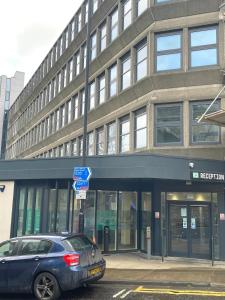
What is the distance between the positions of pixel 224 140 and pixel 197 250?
4573mm

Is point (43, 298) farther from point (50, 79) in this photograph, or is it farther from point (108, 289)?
point (50, 79)

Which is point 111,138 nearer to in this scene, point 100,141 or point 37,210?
point 100,141

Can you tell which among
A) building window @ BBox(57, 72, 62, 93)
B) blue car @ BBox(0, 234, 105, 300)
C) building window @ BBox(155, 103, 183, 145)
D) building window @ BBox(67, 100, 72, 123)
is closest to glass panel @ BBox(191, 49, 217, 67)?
building window @ BBox(155, 103, 183, 145)

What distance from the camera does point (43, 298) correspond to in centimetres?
970

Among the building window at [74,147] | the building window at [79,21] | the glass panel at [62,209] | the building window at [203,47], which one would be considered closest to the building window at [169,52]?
the building window at [203,47]

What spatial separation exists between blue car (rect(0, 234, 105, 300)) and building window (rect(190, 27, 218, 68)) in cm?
1004

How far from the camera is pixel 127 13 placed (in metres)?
20.8

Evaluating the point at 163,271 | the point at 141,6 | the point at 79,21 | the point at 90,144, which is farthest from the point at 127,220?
the point at 79,21

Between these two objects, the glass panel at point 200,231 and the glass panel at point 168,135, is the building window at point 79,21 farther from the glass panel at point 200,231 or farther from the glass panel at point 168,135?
the glass panel at point 200,231

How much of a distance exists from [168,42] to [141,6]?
2901mm

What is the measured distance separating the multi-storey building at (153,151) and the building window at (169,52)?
4 centimetres

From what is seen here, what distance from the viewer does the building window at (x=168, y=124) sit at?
17047mm

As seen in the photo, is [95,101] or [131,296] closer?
[131,296]

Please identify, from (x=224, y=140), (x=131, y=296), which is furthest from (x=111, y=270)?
(x=224, y=140)
